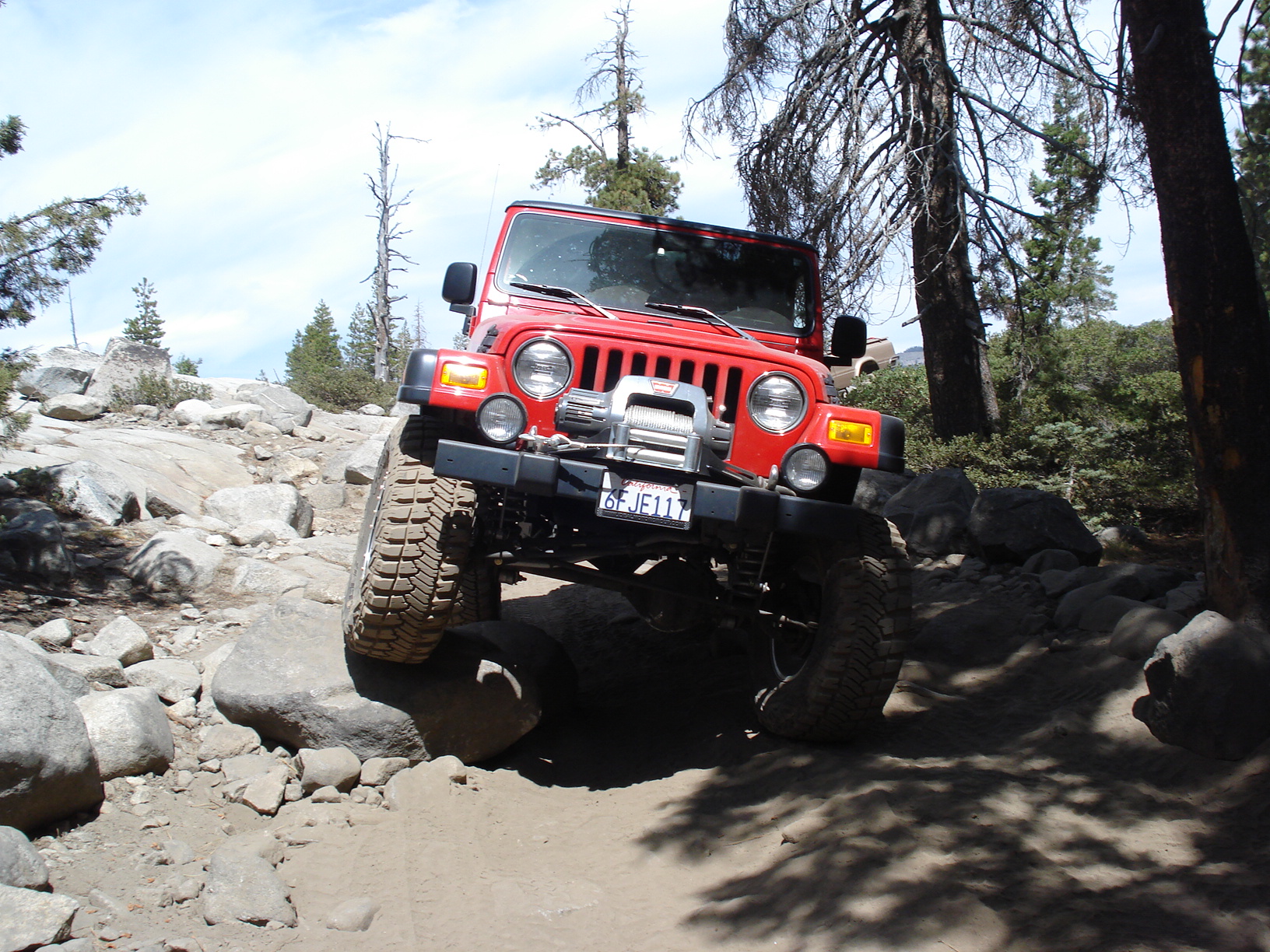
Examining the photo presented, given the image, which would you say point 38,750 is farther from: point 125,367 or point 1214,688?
point 125,367

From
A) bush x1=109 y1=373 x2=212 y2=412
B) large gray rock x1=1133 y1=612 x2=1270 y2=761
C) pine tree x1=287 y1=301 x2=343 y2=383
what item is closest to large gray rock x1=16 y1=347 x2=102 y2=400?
bush x1=109 y1=373 x2=212 y2=412

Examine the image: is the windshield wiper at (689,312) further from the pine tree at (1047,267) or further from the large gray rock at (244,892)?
the pine tree at (1047,267)

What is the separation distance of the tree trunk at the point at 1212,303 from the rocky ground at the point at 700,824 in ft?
2.19

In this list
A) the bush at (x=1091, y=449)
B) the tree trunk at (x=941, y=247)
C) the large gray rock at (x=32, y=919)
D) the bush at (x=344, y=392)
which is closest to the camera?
the large gray rock at (x=32, y=919)

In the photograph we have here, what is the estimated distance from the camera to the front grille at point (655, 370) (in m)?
3.91

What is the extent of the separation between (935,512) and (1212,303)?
319 cm

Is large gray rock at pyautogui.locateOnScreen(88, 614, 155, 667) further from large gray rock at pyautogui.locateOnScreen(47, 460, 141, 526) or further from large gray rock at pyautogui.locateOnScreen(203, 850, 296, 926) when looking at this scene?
large gray rock at pyautogui.locateOnScreen(47, 460, 141, 526)

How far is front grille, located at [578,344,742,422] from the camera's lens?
3.91m

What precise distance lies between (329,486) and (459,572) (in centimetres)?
769

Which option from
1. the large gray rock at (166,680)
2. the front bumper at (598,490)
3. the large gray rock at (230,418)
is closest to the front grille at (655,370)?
the front bumper at (598,490)

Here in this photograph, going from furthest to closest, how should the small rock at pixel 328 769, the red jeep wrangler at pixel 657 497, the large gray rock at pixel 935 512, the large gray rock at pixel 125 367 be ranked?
the large gray rock at pixel 125 367 → the large gray rock at pixel 935 512 → the small rock at pixel 328 769 → the red jeep wrangler at pixel 657 497

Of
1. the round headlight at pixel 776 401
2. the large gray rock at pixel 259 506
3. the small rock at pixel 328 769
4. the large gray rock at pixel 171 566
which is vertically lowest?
the small rock at pixel 328 769

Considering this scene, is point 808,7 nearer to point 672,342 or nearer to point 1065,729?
point 672,342

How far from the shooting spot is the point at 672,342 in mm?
3945
